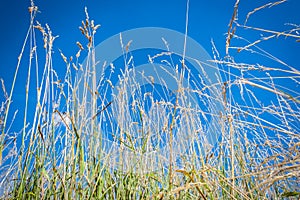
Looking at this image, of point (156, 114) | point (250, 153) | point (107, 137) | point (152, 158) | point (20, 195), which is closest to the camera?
point (20, 195)

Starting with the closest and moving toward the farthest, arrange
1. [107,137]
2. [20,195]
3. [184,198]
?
[20,195], [184,198], [107,137]

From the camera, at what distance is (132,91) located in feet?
5.78

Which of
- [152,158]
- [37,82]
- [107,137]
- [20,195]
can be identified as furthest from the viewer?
[107,137]

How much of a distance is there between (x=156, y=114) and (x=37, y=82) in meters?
0.94

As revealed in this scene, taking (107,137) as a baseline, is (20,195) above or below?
below

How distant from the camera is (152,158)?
1.61m

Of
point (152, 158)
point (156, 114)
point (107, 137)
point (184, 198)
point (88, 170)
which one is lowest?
point (184, 198)

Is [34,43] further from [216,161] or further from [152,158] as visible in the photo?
[216,161]

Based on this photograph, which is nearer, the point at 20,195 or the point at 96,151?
the point at 20,195

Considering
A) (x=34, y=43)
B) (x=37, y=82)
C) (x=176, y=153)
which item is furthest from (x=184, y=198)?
(x=34, y=43)

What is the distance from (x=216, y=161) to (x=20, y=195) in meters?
1.15

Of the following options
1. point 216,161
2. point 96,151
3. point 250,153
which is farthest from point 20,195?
point 250,153

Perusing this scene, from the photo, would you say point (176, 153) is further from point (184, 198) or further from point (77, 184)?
point (77, 184)

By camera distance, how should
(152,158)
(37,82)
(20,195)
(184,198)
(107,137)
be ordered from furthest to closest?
(107,137) → (152,158) → (184,198) → (37,82) → (20,195)
